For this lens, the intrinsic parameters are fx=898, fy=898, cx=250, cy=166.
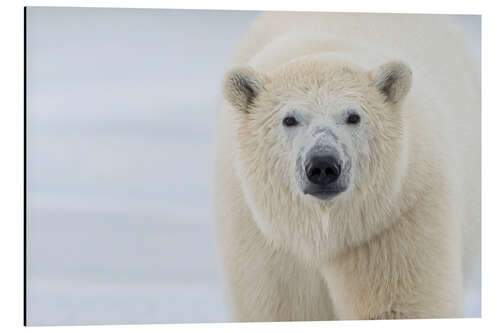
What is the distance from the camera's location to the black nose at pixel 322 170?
5.08m

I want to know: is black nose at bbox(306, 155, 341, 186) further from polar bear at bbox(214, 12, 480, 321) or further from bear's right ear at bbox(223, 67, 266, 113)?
bear's right ear at bbox(223, 67, 266, 113)

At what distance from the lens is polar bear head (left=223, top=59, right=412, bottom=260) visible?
17.6 feet

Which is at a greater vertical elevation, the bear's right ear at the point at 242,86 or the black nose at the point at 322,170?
the bear's right ear at the point at 242,86

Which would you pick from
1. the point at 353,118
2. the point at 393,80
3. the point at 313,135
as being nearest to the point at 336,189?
the point at 313,135

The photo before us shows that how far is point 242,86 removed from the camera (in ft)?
18.3

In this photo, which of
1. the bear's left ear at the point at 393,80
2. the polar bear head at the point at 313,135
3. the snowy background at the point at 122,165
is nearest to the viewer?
the polar bear head at the point at 313,135

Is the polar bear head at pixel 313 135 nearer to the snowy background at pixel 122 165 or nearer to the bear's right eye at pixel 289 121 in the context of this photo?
the bear's right eye at pixel 289 121

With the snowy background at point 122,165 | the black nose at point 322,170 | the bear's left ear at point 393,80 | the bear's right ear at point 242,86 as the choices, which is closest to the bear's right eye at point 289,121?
the bear's right ear at point 242,86

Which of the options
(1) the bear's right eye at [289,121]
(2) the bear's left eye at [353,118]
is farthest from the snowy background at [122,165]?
(2) the bear's left eye at [353,118]

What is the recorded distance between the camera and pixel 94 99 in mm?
6199

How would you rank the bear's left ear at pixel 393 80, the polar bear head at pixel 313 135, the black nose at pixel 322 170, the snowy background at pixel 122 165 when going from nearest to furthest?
the black nose at pixel 322 170
the polar bear head at pixel 313 135
the bear's left ear at pixel 393 80
the snowy background at pixel 122 165

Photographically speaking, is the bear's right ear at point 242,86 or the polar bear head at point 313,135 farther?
the bear's right ear at point 242,86
